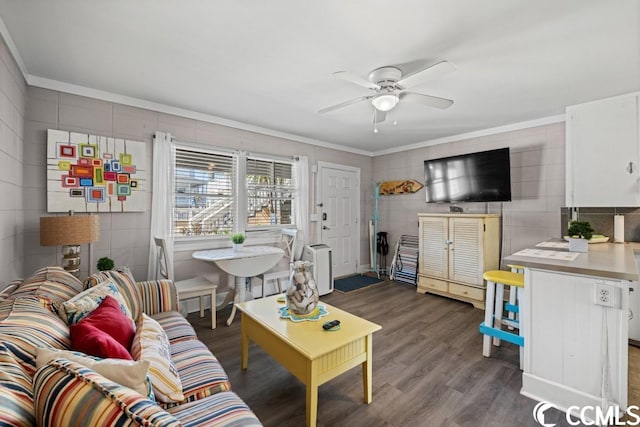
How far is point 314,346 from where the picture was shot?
150cm

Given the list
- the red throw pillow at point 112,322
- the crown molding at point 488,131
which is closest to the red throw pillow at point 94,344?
the red throw pillow at point 112,322

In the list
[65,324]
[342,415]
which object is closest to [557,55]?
[342,415]

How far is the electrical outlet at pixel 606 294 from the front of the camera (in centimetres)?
151

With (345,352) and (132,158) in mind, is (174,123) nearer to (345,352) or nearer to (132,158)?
(132,158)

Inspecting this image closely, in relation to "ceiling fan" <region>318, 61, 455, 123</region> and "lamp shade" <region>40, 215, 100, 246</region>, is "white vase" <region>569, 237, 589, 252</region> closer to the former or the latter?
"ceiling fan" <region>318, 61, 455, 123</region>

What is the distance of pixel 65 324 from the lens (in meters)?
1.24

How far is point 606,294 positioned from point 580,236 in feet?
2.54

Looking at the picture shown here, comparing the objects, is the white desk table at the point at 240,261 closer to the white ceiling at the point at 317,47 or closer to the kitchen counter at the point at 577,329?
the white ceiling at the point at 317,47

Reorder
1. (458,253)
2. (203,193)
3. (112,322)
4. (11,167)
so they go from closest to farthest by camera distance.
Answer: (112,322), (11,167), (203,193), (458,253)

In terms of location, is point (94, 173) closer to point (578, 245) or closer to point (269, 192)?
point (269, 192)

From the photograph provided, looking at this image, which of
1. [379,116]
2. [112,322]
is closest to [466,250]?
[379,116]

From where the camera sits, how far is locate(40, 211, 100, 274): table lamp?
2072 millimetres

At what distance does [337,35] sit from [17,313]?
6.86 feet

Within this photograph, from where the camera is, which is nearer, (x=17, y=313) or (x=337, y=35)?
(x=17, y=313)
